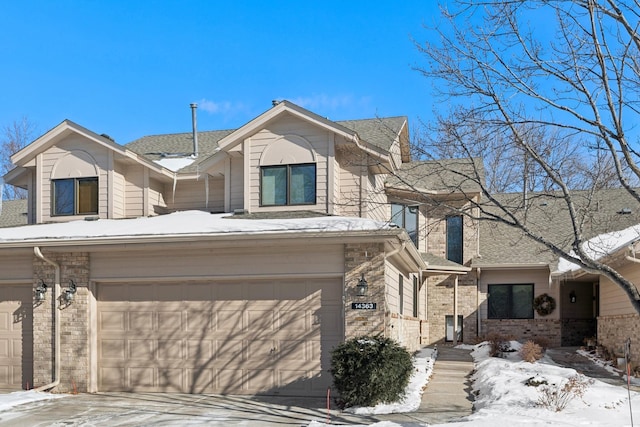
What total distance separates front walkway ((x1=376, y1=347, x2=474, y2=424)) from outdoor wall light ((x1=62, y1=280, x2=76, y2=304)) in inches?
278

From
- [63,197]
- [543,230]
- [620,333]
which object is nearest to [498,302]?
[543,230]

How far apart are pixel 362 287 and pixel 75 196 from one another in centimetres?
787

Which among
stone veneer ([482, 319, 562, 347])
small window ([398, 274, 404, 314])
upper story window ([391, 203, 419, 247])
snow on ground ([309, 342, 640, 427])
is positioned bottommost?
stone veneer ([482, 319, 562, 347])

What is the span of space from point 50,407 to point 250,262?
446 centimetres

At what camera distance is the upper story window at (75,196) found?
15.8m

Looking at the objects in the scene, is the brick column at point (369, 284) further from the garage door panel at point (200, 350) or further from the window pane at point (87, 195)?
the window pane at point (87, 195)

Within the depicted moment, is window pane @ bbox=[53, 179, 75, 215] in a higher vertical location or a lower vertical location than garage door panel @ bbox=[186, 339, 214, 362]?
higher

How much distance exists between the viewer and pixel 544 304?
72.6 ft

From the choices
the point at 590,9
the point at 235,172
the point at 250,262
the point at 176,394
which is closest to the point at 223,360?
the point at 176,394

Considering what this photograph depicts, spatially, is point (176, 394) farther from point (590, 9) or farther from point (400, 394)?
point (590, 9)

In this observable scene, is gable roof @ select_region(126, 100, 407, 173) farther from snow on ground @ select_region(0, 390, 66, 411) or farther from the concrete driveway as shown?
snow on ground @ select_region(0, 390, 66, 411)

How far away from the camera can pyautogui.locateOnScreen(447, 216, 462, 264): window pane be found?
2303 centimetres

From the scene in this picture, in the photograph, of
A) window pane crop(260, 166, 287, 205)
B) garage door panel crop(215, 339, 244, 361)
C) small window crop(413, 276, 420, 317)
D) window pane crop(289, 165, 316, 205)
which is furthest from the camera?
small window crop(413, 276, 420, 317)

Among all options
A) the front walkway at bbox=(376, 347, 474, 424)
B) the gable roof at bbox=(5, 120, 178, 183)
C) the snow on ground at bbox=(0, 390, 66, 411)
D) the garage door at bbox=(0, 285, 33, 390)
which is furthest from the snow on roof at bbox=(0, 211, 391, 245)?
the front walkway at bbox=(376, 347, 474, 424)
